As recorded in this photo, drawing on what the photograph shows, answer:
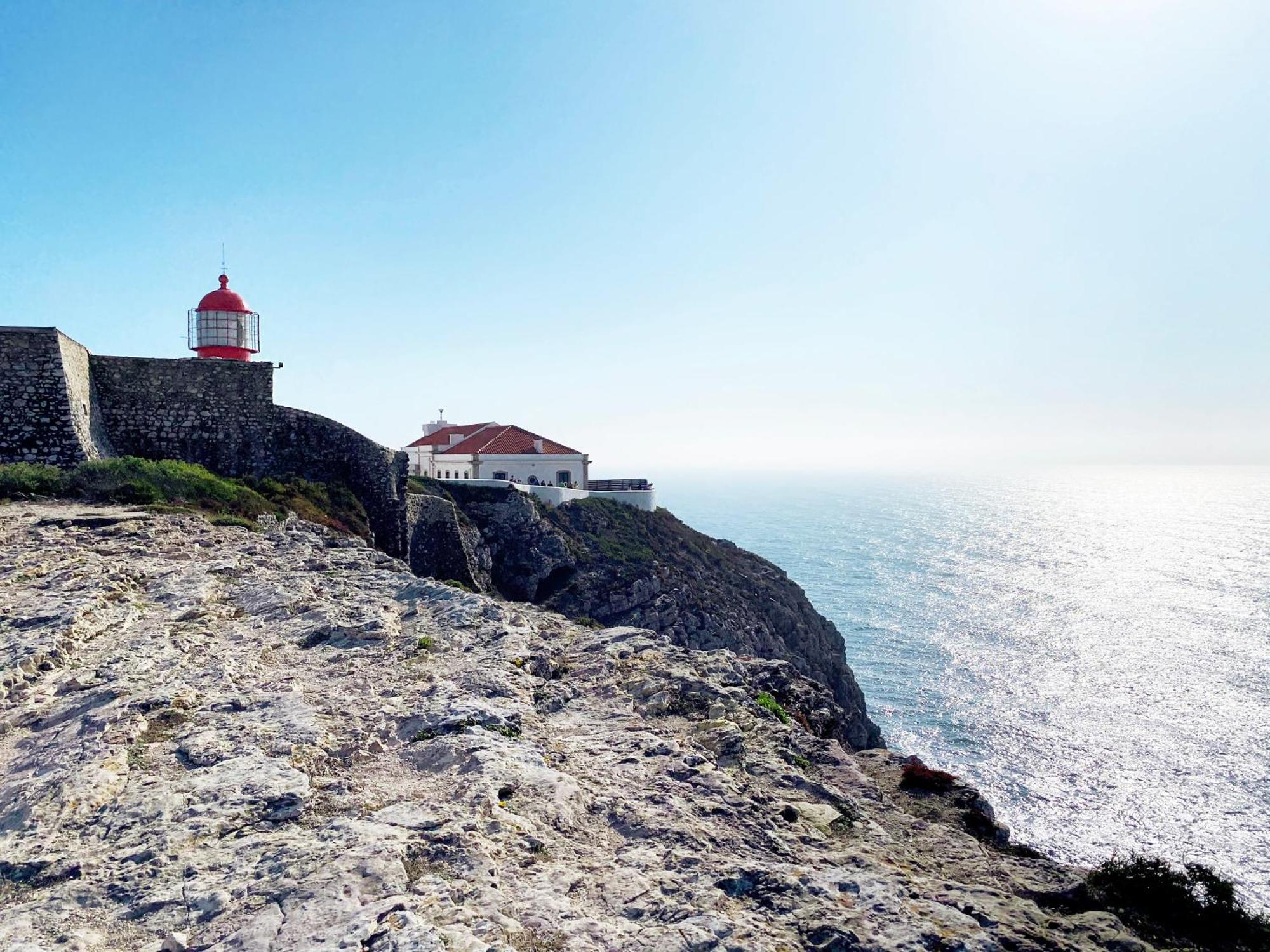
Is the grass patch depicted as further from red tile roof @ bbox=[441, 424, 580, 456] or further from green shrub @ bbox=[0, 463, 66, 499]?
red tile roof @ bbox=[441, 424, 580, 456]

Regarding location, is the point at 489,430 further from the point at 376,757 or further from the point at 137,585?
the point at 376,757

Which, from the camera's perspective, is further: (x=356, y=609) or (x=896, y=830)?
(x=356, y=609)

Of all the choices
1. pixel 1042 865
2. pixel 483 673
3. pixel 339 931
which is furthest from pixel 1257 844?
pixel 339 931

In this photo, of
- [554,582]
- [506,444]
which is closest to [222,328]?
[554,582]

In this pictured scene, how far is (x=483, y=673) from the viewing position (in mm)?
8180

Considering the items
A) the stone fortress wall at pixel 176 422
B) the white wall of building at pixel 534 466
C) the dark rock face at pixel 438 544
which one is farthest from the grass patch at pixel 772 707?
the white wall of building at pixel 534 466

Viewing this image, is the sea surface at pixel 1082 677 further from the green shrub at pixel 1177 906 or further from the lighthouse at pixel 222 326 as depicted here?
the lighthouse at pixel 222 326

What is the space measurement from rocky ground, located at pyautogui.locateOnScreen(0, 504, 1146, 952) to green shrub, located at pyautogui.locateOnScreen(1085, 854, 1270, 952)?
44 centimetres

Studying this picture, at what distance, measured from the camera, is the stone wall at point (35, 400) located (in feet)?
56.5

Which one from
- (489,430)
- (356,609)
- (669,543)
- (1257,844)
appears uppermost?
(489,430)

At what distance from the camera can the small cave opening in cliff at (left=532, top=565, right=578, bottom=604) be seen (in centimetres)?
3425

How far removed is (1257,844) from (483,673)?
123ft

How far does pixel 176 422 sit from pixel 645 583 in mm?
22650

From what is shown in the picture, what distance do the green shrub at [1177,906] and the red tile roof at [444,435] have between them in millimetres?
48956
